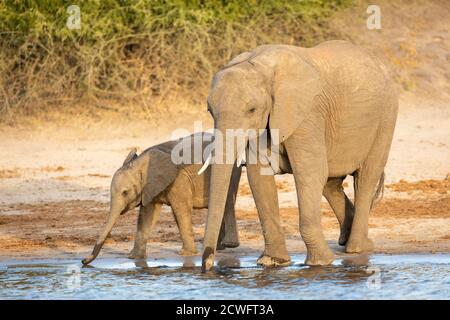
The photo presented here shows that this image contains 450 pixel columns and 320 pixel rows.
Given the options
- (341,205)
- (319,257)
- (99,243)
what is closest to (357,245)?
(341,205)

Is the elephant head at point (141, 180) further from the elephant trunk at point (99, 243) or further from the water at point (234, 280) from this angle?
the water at point (234, 280)

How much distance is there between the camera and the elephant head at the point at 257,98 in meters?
9.41

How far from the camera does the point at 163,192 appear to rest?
1130 cm

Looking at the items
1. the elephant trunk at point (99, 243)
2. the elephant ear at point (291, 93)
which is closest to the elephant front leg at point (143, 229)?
the elephant trunk at point (99, 243)

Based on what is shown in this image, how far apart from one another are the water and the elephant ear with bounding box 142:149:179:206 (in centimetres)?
63

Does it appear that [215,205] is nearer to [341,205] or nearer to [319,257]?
[319,257]

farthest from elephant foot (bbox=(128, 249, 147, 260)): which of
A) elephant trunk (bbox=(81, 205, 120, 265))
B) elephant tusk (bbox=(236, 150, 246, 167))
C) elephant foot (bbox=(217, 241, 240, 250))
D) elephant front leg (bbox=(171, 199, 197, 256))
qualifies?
elephant tusk (bbox=(236, 150, 246, 167))

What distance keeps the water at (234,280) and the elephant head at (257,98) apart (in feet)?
1.63

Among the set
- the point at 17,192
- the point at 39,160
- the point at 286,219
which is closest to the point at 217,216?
the point at 286,219

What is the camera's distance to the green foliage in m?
17.9

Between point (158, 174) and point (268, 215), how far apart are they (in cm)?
124

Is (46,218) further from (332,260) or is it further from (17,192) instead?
(332,260)

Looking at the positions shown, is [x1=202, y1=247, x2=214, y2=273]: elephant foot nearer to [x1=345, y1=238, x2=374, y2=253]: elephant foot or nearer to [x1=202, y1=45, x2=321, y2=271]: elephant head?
[x1=202, y1=45, x2=321, y2=271]: elephant head
